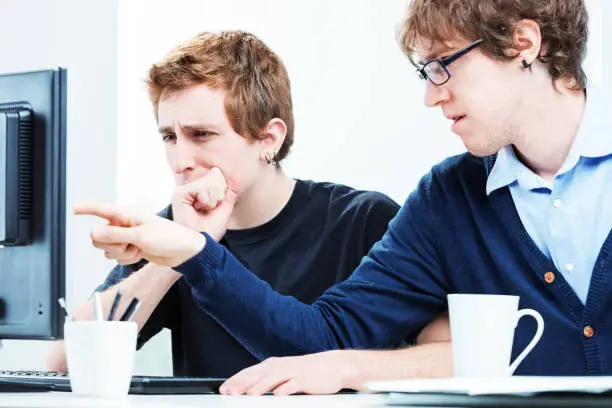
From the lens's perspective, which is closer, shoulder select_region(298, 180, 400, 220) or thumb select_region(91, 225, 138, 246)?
thumb select_region(91, 225, 138, 246)

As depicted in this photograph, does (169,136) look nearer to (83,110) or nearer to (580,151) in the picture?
(580,151)

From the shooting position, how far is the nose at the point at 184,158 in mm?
1891

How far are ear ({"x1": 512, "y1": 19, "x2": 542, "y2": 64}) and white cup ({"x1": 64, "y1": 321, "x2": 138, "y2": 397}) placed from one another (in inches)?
34.6

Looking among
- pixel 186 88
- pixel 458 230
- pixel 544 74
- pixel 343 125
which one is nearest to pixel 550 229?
pixel 458 230

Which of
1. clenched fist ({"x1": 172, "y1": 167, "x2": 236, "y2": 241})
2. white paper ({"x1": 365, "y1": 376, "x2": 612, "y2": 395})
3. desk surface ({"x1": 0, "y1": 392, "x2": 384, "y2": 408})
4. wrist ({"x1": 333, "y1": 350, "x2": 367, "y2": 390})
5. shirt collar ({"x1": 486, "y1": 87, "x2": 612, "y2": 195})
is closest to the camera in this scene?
white paper ({"x1": 365, "y1": 376, "x2": 612, "y2": 395})

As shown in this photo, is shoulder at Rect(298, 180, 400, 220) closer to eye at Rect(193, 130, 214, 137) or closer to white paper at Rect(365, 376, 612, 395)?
eye at Rect(193, 130, 214, 137)

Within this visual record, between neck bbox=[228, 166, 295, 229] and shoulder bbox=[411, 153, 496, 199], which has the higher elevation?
shoulder bbox=[411, 153, 496, 199]

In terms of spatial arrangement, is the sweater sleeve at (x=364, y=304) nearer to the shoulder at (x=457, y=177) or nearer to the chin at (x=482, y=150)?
the shoulder at (x=457, y=177)

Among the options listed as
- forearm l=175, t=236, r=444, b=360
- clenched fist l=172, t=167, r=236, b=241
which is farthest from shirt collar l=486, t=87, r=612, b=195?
clenched fist l=172, t=167, r=236, b=241

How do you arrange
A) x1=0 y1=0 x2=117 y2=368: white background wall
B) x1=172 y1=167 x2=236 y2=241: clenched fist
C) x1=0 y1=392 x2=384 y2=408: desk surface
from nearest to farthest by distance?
x1=0 y1=392 x2=384 y2=408: desk surface → x1=172 y1=167 x2=236 y2=241: clenched fist → x1=0 y1=0 x2=117 y2=368: white background wall

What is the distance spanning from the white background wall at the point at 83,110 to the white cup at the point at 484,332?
7.71 ft

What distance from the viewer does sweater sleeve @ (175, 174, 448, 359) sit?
4.61 ft

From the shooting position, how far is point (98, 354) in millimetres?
1047

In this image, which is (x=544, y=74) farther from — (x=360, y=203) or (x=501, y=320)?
(x=501, y=320)
